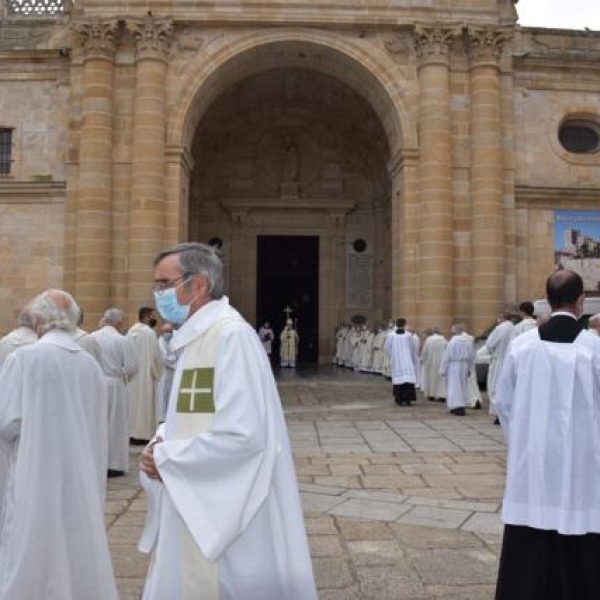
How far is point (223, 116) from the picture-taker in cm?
2458

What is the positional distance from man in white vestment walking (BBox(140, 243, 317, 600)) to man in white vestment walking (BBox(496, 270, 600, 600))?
1.81 metres

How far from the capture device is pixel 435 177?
1794 centimetres

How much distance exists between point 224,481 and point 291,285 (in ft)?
80.3

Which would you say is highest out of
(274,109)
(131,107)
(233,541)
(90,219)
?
(274,109)

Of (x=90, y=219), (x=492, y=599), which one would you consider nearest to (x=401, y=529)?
(x=492, y=599)

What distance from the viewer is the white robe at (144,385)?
10.6m

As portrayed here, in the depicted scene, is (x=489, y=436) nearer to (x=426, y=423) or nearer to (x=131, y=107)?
(x=426, y=423)

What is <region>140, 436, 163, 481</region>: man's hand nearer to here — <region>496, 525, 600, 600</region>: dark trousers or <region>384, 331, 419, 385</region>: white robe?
<region>496, 525, 600, 600</region>: dark trousers

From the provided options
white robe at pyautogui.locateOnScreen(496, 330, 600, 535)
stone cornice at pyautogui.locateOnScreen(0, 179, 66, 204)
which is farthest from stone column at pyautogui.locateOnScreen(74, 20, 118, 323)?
white robe at pyautogui.locateOnScreen(496, 330, 600, 535)

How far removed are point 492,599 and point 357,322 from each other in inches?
812

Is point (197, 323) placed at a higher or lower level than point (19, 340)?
higher

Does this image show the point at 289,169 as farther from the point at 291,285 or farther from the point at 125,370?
the point at 125,370

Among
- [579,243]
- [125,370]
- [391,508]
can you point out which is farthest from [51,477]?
[579,243]

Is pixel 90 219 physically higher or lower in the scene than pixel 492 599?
higher
